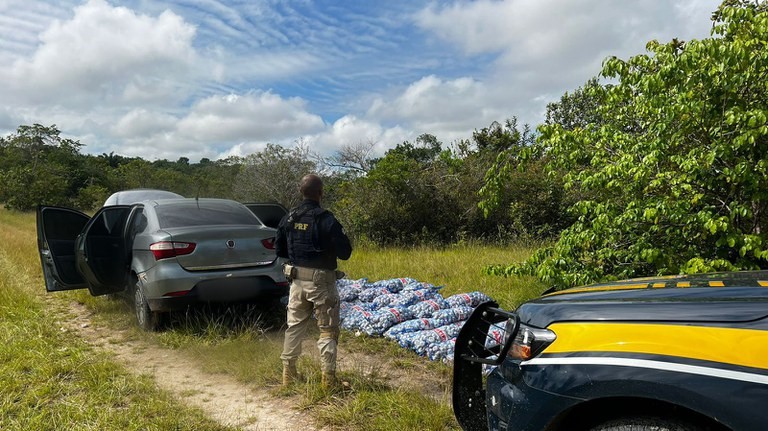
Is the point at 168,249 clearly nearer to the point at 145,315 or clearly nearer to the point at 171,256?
the point at 171,256

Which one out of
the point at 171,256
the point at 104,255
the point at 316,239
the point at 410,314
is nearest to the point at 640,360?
the point at 316,239

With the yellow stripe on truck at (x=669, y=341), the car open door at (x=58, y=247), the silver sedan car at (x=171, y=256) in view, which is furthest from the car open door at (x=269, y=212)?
the yellow stripe on truck at (x=669, y=341)

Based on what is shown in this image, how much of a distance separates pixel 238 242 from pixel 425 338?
225 cm

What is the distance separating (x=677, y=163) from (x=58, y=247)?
24.4 ft

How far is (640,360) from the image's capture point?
1827mm

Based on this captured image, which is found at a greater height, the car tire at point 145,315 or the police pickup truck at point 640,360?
the police pickup truck at point 640,360

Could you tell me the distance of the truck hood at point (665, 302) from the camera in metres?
→ 1.83

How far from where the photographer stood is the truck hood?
183 centimetres

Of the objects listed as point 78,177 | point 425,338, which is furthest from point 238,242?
point 78,177

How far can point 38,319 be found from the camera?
19.9ft

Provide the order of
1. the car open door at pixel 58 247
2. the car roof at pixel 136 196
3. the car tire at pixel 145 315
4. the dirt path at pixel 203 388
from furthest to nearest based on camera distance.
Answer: the car roof at pixel 136 196 < the car open door at pixel 58 247 < the car tire at pixel 145 315 < the dirt path at pixel 203 388

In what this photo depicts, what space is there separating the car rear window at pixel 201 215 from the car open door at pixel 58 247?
187 cm

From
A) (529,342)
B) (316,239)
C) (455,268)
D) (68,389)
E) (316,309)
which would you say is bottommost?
(68,389)

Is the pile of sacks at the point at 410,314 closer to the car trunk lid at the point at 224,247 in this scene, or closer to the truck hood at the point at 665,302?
the car trunk lid at the point at 224,247
